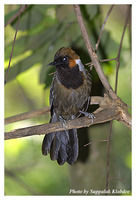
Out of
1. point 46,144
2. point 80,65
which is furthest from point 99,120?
point 46,144

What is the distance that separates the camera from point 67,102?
154cm

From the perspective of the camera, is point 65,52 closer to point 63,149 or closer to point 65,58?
point 65,58

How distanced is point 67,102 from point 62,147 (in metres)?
0.28

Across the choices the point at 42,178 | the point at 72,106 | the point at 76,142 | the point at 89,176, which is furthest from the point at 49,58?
the point at 42,178

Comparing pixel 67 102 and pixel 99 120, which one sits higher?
pixel 67 102

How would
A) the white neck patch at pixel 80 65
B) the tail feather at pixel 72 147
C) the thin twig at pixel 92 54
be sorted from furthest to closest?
the tail feather at pixel 72 147, the white neck patch at pixel 80 65, the thin twig at pixel 92 54

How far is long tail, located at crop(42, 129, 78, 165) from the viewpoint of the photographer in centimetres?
144

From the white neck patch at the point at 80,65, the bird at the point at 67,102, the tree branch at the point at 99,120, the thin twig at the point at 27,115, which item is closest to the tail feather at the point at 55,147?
the bird at the point at 67,102

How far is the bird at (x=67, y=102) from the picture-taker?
135cm

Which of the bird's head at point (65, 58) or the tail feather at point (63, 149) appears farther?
the tail feather at point (63, 149)

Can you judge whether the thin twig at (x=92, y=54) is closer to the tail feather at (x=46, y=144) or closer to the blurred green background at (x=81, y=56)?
the blurred green background at (x=81, y=56)

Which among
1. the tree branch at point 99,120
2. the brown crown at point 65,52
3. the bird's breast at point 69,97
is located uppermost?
the brown crown at point 65,52

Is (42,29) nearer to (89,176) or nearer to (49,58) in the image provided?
(49,58)

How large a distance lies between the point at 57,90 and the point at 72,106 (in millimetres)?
161
